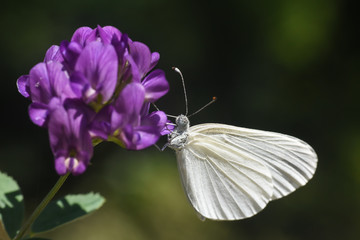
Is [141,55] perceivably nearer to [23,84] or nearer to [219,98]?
[23,84]

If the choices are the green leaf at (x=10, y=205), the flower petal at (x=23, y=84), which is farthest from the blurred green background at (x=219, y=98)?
the flower petal at (x=23, y=84)

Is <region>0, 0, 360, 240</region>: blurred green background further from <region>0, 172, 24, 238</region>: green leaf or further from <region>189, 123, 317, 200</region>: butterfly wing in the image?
<region>0, 172, 24, 238</region>: green leaf

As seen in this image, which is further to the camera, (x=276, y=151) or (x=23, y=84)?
(x=276, y=151)

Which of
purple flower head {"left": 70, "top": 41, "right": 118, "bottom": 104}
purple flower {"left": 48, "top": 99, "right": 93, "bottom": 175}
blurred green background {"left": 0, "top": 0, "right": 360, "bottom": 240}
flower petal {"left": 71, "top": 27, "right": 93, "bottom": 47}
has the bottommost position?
blurred green background {"left": 0, "top": 0, "right": 360, "bottom": 240}

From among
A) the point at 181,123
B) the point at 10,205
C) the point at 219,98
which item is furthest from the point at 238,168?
the point at 219,98

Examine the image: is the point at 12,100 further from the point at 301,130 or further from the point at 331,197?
the point at 331,197

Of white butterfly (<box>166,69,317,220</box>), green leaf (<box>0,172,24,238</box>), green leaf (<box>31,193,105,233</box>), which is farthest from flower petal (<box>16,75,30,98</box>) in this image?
white butterfly (<box>166,69,317,220</box>)
